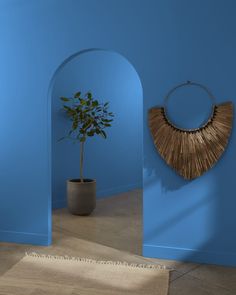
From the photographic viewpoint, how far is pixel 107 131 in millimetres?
6160

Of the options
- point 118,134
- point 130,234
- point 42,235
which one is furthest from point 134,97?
point 42,235

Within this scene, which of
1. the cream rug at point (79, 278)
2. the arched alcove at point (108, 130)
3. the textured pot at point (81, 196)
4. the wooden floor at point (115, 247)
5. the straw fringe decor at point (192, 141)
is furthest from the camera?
the arched alcove at point (108, 130)

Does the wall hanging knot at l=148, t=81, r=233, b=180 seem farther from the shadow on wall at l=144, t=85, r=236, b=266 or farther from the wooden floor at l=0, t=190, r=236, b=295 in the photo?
the wooden floor at l=0, t=190, r=236, b=295

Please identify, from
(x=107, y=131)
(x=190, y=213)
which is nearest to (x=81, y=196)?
(x=107, y=131)

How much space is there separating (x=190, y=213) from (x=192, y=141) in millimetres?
634

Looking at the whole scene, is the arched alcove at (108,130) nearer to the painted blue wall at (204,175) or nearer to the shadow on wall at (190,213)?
the painted blue wall at (204,175)

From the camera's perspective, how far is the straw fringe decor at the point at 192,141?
10.0 feet

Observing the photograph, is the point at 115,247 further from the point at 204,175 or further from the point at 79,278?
the point at 204,175

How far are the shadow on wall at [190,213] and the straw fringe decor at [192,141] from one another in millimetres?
64

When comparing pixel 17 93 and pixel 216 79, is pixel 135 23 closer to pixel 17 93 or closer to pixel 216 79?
pixel 216 79

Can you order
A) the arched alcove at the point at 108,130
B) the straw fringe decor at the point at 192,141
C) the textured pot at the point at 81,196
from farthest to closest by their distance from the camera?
the arched alcove at the point at 108,130, the textured pot at the point at 81,196, the straw fringe decor at the point at 192,141

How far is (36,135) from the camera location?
3.59 m

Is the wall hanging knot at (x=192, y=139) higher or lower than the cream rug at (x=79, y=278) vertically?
higher

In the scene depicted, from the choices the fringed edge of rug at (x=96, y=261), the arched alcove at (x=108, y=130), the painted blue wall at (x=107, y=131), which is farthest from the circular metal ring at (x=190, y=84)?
the painted blue wall at (x=107, y=131)
